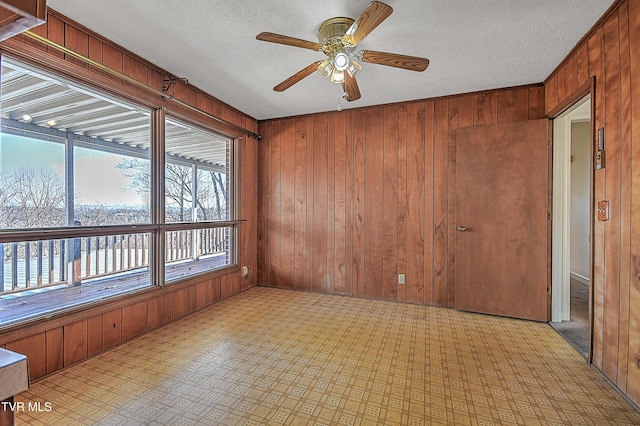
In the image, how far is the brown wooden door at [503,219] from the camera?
2961 mm

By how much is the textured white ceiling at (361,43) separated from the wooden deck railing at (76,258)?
168 cm

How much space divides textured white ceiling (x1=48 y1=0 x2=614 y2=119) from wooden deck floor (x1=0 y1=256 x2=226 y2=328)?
2033 millimetres

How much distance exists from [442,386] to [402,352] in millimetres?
473

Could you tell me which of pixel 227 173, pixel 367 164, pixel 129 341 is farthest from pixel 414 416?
pixel 227 173

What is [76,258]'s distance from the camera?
2.41 meters

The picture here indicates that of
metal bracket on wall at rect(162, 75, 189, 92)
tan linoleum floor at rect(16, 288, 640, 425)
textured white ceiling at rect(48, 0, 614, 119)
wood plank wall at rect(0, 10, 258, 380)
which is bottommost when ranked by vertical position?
tan linoleum floor at rect(16, 288, 640, 425)

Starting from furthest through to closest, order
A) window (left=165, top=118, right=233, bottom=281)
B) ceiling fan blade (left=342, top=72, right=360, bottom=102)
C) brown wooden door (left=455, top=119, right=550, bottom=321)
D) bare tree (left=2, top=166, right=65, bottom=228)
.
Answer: window (left=165, top=118, right=233, bottom=281) < brown wooden door (left=455, top=119, right=550, bottom=321) < ceiling fan blade (left=342, top=72, right=360, bottom=102) < bare tree (left=2, top=166, right=65, bottom=228)

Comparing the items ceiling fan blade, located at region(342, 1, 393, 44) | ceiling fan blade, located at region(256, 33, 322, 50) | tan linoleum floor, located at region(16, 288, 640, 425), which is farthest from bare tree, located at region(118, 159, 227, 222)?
ceiling fan blade, located at region(342, 1, 393, 44)

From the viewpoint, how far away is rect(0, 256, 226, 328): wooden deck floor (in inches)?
76.5

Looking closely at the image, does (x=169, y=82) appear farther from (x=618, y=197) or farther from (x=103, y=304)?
(x=618, y=197)

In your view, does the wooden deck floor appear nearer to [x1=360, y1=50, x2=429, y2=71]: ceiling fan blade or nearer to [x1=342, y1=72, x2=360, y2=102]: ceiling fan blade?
[x1=342, y1=72, x2=360, y2=102]: ceiling fan blade

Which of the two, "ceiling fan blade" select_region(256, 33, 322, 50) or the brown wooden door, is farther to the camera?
the brown wooden door

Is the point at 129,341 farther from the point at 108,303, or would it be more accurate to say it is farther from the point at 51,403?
the point at 51,403

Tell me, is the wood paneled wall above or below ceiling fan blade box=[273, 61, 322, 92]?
below
